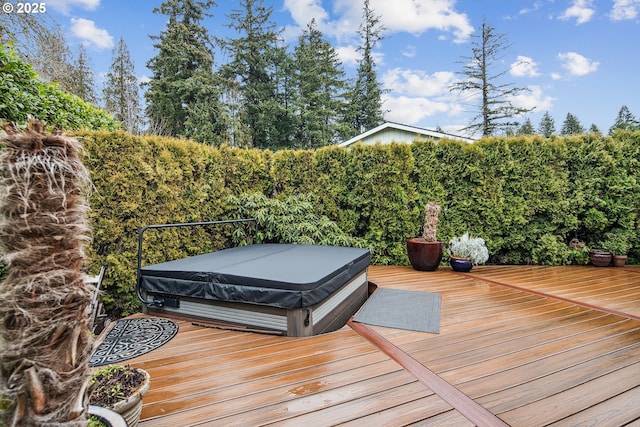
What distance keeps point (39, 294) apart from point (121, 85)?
1911cm

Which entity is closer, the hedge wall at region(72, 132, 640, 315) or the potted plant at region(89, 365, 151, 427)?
the potted plant at region(89, 365, 151, 427)

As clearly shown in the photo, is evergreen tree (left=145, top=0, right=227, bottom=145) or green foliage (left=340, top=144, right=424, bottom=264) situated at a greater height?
evergreen tree (left=145, top=0, right=227, bottom=145)

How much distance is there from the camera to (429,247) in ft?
15.1

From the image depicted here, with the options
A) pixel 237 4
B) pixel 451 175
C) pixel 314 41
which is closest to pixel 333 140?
pixel 314 41

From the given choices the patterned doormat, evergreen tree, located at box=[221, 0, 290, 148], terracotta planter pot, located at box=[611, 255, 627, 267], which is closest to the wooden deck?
the patterned doormat

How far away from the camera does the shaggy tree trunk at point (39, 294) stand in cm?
81

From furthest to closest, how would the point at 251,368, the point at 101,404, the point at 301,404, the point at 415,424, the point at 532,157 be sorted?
the point at 532,157 < the point at 251,368 < the point at 301,404 < the point at 415,424 < the point at 101,404

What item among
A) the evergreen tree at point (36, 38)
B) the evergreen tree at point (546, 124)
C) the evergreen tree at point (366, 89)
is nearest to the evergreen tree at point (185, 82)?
the evergreen tree at point (366, 89)

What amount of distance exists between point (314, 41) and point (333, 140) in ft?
20.8

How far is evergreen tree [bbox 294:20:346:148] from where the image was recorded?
57.2 feet

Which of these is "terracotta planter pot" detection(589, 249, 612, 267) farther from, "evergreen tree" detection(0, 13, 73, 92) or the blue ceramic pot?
"evergreen tree" detection(0, 13, 73, 92)

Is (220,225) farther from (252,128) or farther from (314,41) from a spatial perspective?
(314,41)

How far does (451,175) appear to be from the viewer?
203 inches

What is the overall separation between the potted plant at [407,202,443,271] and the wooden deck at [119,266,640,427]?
5.66ft
